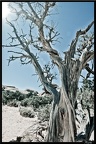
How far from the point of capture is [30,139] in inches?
127

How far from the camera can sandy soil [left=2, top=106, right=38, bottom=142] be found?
315 cm

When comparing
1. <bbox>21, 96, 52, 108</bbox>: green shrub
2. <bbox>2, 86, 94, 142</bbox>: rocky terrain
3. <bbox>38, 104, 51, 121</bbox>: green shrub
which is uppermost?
<bbox>21, 96, 52, 108</bbox>: green shrub

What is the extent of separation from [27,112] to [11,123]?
8.3 inches

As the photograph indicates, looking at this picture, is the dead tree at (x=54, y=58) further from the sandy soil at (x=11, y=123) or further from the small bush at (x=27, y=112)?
the sandy soil at (x=11, y=123)

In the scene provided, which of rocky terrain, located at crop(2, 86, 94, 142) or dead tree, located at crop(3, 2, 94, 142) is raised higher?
dead tree, located at crop(3, 2, 94, 142)

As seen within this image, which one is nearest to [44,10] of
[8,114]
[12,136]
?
[8,114]

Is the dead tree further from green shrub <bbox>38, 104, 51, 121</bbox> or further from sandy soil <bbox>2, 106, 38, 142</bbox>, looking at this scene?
sandy soil <bbox>2, 106, 38, 142</bbox>

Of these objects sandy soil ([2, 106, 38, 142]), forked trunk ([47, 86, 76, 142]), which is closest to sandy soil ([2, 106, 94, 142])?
sandy soil ([2, 106, 38, 142])

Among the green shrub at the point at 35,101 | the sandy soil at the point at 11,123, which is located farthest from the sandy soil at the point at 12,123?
the green shrub at the point at 35,101

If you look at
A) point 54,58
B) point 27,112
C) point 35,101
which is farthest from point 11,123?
point 54,58

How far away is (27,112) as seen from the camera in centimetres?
317

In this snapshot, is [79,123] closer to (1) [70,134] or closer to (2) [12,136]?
(1) [70,134]

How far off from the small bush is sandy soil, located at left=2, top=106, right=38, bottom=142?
39mm

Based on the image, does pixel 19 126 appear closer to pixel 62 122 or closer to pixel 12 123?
pixel 12 123
